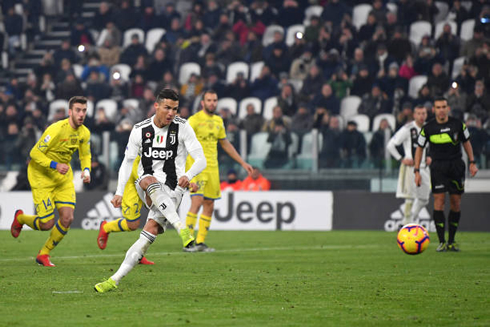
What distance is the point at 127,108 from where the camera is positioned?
76.6ft

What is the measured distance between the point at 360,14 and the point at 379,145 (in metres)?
7.64

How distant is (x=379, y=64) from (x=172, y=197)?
611 inches

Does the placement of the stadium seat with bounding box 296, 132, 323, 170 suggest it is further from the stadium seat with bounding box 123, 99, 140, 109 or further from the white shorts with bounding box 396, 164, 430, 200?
the stadium seat with bounding box 123, 99, 140, 109

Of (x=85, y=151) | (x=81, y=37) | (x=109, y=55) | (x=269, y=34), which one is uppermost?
(x=81, y=37)

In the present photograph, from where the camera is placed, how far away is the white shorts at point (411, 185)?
675 inches

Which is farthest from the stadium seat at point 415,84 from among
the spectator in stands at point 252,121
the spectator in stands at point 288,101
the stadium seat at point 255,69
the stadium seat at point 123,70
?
the stadium seat at point 123,70

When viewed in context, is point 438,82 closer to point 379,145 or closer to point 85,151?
point 379,145

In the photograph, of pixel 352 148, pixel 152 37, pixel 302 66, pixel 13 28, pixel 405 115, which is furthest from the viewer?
pixel 13 28

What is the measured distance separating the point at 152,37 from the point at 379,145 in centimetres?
1091

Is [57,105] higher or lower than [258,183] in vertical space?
higher

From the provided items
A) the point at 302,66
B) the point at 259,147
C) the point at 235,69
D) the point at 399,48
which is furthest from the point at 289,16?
the point at 259,147

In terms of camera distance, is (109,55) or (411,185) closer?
(411,185)

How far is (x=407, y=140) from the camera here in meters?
17.1

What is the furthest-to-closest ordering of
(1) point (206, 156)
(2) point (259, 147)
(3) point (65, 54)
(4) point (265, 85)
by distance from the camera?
1. (3) point (65, 54)
2. (4) point (265, 85)
3. (2) point (259, 147)
4. (1) point (206, 156)
